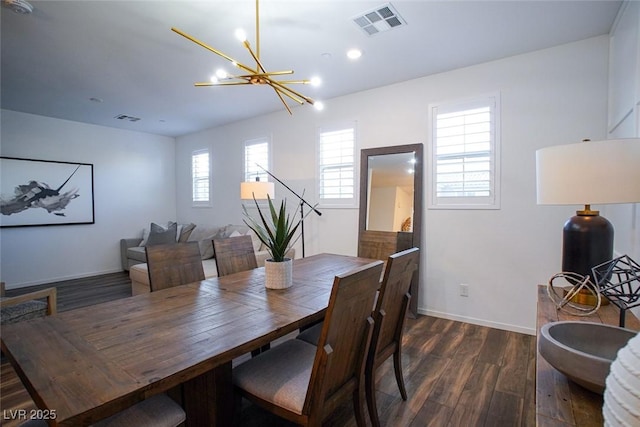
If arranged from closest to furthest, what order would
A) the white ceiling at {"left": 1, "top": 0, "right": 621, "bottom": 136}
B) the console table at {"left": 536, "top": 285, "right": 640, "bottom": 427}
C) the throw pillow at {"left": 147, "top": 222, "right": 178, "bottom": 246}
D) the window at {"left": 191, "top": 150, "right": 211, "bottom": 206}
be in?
the console table at {"left": 536, "top": 285, "right": 640, "bottom": 427} < the white ceiling at {"left": 1, "top": 0, "right": 621, "bottom": 136} < the throw pillow at {"left": 147, "top": 222, "right": 178, "bottom": 246} < the window at {"left": 191, "top": 150, "right": 211, "bottom": 206}

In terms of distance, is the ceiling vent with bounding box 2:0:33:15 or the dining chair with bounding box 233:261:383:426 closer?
the dining chair with bounding box 233:261:383:426

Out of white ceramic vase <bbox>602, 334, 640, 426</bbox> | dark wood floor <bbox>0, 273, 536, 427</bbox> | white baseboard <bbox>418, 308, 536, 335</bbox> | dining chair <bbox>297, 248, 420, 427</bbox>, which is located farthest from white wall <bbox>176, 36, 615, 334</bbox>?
white ceramic vase <bbox>602, 334, 640, 426</bbox>

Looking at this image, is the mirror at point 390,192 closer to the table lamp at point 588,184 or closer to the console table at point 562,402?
the table lamp at point 588,184

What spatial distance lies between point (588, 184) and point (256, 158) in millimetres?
4520

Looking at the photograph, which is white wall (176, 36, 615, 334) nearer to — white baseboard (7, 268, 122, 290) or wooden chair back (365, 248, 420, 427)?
wooden chair back (365, 248, 420, 427)

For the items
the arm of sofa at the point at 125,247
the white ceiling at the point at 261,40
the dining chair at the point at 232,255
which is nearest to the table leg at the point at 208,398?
the dining chair at the point at 232,255

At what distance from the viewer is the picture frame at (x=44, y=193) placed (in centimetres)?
470

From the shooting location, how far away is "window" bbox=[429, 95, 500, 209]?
3.15 m

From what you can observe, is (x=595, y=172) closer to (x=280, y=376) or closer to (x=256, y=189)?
(x=280, y=376)

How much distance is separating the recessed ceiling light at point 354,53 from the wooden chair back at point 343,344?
228 cm

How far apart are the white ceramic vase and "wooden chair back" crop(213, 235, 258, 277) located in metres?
2.33

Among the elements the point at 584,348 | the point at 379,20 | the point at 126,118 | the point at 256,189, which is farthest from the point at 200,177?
the point at 584,348

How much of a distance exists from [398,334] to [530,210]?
6.41 ft

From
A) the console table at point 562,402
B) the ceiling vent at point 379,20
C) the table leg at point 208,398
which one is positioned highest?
the ceiling vent at point 379,20
